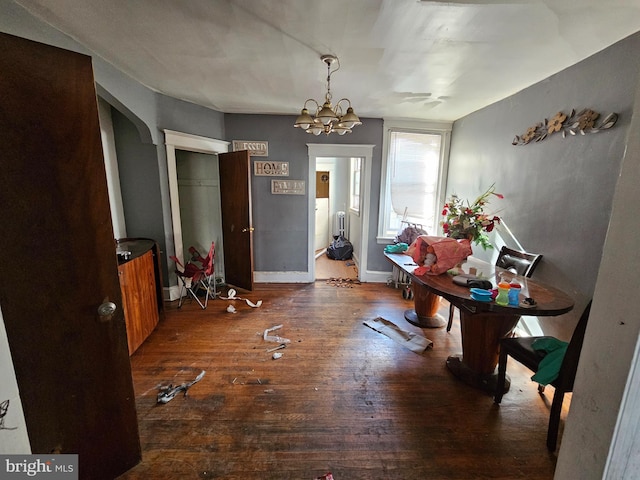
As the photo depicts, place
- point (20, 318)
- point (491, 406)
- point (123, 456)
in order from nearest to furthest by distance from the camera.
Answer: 1. point (20, 318)
2. point (123, 456)
3. point (491, 406)

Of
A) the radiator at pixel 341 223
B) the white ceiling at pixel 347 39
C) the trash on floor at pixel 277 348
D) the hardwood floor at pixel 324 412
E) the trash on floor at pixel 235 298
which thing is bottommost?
the hardwood floor at pixel 324 412

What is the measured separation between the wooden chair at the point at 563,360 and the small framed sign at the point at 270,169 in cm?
327

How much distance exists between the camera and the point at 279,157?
3.93 metres

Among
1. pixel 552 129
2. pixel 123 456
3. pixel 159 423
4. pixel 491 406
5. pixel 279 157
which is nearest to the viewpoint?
pixel 123 456

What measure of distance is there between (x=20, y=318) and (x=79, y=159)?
0.68 metres

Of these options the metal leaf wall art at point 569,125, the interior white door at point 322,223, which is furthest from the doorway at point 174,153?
the metal leaf wall art at point 569,125

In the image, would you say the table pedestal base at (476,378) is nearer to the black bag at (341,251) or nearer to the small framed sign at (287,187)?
the small framed sign at (287,187)

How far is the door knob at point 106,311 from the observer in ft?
4.04

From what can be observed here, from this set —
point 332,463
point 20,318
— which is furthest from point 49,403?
point 332,463

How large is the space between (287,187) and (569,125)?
3.12 meters

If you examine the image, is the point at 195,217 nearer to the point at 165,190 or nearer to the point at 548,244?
the point at 165,190

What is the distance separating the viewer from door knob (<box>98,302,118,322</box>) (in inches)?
48.5

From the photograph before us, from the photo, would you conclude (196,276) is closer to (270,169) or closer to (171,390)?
(171,390)

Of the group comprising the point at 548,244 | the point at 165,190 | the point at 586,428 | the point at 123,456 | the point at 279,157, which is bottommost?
the point at 123,456
